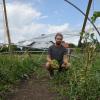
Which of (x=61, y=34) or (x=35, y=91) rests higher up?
(x=61, y=34)

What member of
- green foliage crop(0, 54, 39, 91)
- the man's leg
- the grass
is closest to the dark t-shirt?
the man's leg

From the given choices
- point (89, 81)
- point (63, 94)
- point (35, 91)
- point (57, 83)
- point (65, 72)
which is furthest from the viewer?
point (65, 72)

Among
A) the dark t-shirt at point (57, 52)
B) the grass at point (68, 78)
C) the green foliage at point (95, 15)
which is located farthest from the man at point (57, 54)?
the green foliage at point (95, 15)

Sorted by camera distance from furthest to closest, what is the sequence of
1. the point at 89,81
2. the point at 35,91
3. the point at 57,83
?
the point at 57,83, the point at 35,91, the point at 89,81

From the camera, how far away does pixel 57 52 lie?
12047mm

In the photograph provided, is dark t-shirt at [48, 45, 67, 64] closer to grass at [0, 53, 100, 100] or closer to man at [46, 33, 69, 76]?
man at [46, 33, 69, 76]

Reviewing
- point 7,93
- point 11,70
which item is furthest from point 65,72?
point 7,93

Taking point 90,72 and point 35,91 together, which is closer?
point 90,72

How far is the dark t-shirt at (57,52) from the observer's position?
12.0 m

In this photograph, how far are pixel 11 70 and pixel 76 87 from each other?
3.37 metres

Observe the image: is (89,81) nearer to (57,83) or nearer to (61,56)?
(57,83)

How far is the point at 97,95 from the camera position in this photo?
845 centimetres

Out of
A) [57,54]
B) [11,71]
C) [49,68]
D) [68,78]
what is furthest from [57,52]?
[68,78]

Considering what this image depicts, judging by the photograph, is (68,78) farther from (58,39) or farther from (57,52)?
(57,52)
